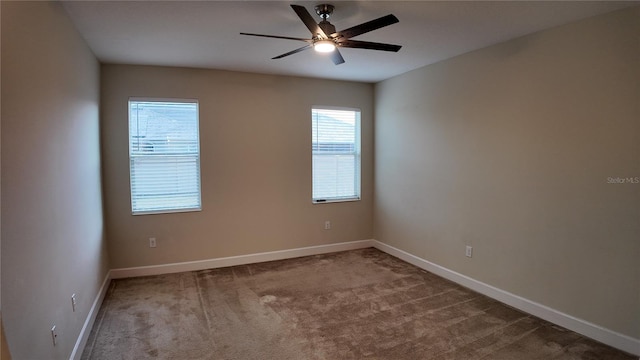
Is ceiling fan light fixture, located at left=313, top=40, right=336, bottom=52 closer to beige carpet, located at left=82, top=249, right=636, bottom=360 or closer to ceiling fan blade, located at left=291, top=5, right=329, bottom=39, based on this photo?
ceiling fan blade, located at left=291, top=5, right=329, bottom=39

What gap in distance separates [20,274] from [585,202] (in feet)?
12.1

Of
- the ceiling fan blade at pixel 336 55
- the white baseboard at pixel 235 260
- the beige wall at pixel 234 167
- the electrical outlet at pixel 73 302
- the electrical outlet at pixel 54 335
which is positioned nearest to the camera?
the electrical outlet at pixel 54 335

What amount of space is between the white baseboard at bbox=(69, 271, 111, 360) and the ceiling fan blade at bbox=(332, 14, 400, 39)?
112 inches

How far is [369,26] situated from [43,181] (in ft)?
7.10

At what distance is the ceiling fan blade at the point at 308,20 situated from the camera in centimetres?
205

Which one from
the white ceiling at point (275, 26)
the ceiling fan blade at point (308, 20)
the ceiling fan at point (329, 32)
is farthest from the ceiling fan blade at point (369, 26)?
the white ceiling at point (275, 26)

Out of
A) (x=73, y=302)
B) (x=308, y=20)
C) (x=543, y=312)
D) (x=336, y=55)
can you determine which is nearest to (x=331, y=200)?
(x=336, y=55)

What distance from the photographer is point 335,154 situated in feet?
16.5

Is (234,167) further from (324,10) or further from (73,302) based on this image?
(324,10)

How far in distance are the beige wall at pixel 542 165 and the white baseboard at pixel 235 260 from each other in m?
1.19

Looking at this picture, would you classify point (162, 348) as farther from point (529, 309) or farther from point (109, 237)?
point (529, 309)

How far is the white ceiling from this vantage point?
7.84 ft

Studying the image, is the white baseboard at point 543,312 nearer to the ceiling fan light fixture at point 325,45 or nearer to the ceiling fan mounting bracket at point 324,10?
the ceiling fan light fixture at point 325,45

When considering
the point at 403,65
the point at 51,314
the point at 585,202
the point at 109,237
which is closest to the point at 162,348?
the point at 51,314
